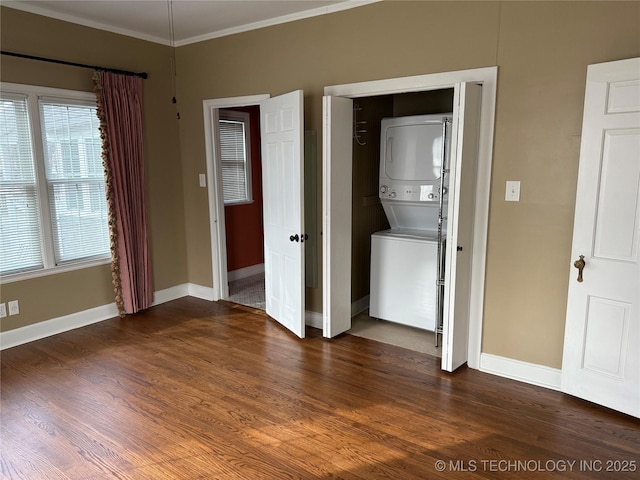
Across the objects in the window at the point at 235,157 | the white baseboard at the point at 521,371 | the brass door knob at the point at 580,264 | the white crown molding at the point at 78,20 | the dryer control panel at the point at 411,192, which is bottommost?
the white baseboard at the point at 521,371

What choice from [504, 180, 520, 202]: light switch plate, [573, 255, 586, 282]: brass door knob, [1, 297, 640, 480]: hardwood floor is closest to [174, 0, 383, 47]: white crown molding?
[504, 180, 520, 202]: light switch plate

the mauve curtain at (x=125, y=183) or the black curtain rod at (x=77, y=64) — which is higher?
the black curtain rod at (x=77, y=64)

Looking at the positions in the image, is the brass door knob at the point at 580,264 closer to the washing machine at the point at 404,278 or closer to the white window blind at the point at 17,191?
the washing machine at the point at 404,278

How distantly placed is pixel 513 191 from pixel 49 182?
3.78 metres

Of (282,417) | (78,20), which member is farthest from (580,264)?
(78,20)

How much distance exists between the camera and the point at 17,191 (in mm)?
3629

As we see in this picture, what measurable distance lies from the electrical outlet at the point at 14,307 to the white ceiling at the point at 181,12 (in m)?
2.36

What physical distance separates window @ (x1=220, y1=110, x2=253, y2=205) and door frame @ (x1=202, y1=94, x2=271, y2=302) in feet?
2.66

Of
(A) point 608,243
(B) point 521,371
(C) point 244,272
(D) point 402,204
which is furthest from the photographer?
(C) point 244,272

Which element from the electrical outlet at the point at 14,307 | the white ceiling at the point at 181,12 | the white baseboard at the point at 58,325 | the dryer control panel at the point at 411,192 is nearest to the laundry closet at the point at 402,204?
the dryer control panel at the point at 411,192

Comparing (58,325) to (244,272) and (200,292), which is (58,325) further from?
(244,272)

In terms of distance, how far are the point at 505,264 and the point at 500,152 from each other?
0.77m

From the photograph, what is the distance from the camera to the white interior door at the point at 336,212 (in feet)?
11.5

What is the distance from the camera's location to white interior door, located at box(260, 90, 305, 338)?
3590mm
